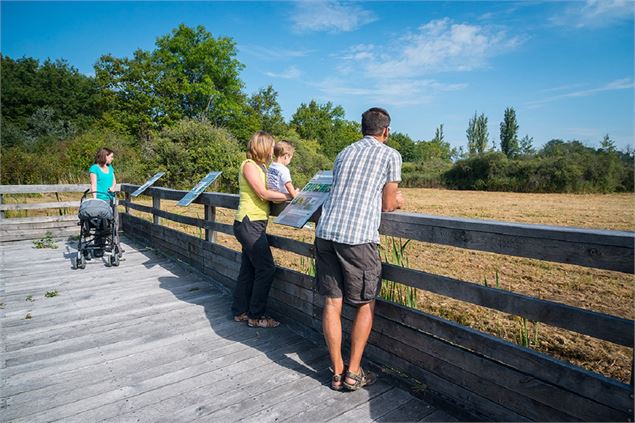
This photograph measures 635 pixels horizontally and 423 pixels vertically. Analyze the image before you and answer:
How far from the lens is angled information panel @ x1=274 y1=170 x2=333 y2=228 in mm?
3174

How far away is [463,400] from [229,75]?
157ft

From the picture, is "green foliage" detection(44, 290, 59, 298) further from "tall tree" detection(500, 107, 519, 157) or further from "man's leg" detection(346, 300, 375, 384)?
"tall tree" detection(500, 107, 519, 157)

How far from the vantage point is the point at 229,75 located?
1806 inches

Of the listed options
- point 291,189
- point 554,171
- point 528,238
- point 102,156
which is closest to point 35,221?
point 102,156

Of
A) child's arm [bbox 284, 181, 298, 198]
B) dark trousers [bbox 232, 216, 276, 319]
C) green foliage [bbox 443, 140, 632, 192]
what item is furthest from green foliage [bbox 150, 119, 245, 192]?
green foliage [bbox 443, 140, 632, 192]

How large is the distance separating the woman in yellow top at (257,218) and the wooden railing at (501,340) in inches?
20.4

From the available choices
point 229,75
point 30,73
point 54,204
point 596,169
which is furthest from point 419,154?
point 54,204

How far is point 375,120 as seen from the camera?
269 cm

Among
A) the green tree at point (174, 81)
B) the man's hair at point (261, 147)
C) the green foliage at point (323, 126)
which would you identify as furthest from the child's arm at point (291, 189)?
the green foliage at point (323, 126)

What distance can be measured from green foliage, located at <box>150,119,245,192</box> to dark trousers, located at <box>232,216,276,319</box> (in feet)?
45.7

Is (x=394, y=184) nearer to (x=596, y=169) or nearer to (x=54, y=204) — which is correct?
(x=54, y=204)

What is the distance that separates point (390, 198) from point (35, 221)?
29.4 ft

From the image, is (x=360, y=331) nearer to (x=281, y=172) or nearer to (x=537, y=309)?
A: (x=537, y=309)

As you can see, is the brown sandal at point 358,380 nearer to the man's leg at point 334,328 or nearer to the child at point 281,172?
the man's leg at point 334,328
